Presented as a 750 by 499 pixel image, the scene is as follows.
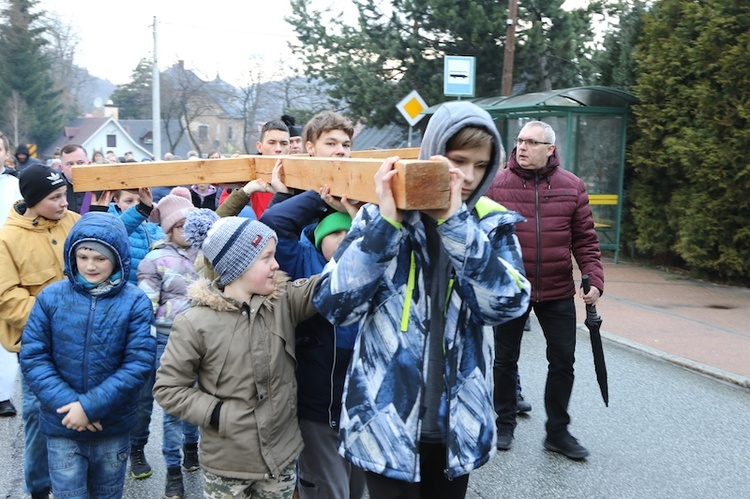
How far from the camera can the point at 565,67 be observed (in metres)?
17.9

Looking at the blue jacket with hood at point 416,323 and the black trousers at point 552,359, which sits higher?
the blue jacket with hood at point 416,323

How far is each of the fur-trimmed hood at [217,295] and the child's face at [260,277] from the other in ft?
0.11

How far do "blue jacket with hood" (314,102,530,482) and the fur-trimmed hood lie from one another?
24.8 inches

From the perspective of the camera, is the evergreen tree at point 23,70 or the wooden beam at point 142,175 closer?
the wooden beam at point 142,175

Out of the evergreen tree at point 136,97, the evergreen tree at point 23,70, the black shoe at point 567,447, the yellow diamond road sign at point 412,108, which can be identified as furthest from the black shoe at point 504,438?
the evergreen tree at point 136,97

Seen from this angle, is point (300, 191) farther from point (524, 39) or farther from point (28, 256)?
point (524, 39)

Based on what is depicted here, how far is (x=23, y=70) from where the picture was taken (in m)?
47.7

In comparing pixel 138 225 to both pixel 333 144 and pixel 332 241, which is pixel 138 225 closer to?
pixel 333 144

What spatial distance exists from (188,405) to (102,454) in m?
0.79

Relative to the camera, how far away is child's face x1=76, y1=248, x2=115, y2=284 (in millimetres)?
3141

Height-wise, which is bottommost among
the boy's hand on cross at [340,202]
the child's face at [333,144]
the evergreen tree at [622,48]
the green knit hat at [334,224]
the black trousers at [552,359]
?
the black trousers at [552,359]

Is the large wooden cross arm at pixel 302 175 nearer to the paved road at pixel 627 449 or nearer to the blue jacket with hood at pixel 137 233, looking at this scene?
the blue jacket with hood at pixel 137 233

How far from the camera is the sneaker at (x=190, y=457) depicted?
14.5 feet

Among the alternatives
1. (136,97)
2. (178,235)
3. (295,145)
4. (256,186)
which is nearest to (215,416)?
(256,186)
